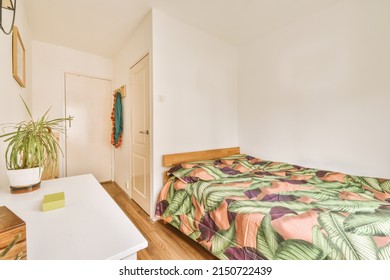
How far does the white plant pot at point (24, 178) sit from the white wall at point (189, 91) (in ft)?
3.49

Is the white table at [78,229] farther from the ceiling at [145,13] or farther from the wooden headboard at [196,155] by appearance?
Result: the ceiling at [145,13]

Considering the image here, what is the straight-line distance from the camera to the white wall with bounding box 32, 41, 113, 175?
2588 mm

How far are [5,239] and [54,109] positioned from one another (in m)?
3.01

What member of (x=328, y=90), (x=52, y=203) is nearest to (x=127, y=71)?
(x=52, y=203)

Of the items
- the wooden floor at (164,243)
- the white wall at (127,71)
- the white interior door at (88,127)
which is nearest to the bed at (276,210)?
the wooden floor at (164,243)

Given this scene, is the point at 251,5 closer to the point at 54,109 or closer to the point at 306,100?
the point at 306,100

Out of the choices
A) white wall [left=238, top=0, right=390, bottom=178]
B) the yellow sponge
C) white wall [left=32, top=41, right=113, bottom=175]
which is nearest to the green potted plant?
the yellow sponge

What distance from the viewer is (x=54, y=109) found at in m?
2.75

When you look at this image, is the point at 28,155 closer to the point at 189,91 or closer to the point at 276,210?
the point at 276,210

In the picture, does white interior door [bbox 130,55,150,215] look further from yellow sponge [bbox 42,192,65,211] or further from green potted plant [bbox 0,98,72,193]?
yellow sponge [bbox 42,192,65,211]

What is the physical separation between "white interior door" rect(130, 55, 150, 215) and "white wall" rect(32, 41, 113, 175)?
1.15 meters

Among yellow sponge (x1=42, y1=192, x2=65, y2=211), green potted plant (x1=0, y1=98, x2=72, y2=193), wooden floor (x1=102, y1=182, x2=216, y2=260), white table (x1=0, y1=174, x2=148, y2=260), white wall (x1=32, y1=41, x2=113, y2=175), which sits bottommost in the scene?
wooden floor (x1=102, y1=182, x2=216, y2=260)

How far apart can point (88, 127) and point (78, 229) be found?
2.91 meters

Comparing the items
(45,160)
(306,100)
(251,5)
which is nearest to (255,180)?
(306,100)
